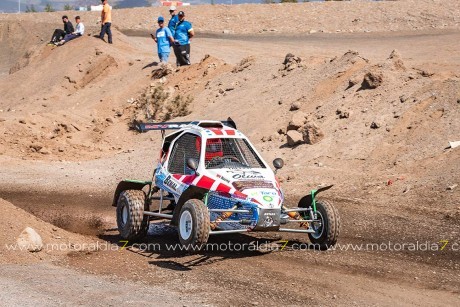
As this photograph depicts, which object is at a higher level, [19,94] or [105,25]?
[105,25]

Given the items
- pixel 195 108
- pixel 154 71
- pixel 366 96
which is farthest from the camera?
pixel 154 71

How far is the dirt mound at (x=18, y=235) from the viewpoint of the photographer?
451 inches

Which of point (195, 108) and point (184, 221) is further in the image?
point (195, 108)

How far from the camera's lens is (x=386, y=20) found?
4347 cm

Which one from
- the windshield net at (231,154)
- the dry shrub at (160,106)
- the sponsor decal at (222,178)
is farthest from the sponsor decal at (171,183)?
the dry shrub at (160,106)

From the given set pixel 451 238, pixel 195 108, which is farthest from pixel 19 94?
pixel 451 238

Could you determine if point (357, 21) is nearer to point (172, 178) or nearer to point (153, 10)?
point (153, 10)

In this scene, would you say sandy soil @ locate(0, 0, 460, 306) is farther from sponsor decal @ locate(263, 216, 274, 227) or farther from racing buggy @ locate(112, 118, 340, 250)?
sponsor decal @ locate(263, 216, 274, 227)

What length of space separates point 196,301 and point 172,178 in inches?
144

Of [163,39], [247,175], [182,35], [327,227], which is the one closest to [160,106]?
[182,35]

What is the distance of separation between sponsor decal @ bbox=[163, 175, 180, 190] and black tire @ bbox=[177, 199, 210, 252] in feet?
3.42

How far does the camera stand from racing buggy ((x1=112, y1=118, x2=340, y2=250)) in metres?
11.4

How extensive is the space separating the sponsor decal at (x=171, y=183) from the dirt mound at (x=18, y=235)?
1485 mm

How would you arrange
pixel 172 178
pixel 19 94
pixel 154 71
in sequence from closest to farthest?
pixel 172 178 < pixel 154 71 < pixel 19 94
